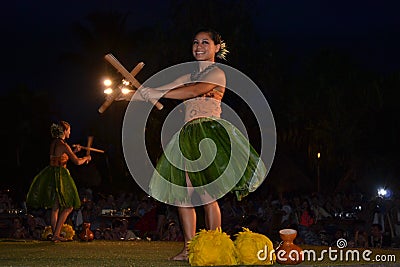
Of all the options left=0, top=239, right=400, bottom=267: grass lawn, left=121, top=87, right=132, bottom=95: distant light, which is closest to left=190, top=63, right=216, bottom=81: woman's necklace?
left=121, top=87, right=132, bottom=95: distant light

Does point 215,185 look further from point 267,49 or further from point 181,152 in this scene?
point 267,49

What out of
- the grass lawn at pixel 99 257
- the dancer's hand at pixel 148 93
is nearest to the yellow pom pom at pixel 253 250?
the grass lawn at pixel 99 257

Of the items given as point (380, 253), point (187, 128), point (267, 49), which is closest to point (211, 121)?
point (187, 128)

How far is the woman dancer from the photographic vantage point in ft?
26.0

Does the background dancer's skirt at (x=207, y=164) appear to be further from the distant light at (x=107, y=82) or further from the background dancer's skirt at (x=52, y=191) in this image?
the background dancer's skirt at (x=52, y=191)

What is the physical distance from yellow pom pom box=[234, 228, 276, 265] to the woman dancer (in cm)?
368

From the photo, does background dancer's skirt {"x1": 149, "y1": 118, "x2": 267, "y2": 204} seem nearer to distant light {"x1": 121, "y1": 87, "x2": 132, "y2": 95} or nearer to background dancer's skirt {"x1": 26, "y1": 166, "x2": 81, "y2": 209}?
distant light {"x1": 121, "y1": 87, "x2": 132, "y2": 95}

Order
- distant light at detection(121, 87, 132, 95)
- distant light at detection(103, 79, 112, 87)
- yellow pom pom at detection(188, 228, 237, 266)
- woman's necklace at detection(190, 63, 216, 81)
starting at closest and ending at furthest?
yellow pom pom at detection(188, 228, 237, 266) < distant light at detection(121, 87, 132, 95) < distant light at detection(103, 79, 112, 87) < woman's necklace at detection(190, 63, 216, 81)

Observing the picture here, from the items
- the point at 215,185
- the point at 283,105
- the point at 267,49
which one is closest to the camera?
the point at 215,185

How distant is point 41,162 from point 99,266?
28.8 metres

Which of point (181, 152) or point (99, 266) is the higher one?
point (181, 152)

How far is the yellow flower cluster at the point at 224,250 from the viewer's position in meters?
4.41

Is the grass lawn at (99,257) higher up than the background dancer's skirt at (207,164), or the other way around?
the background dancer's skirt at (207,164)

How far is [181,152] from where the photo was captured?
16.8 ft
